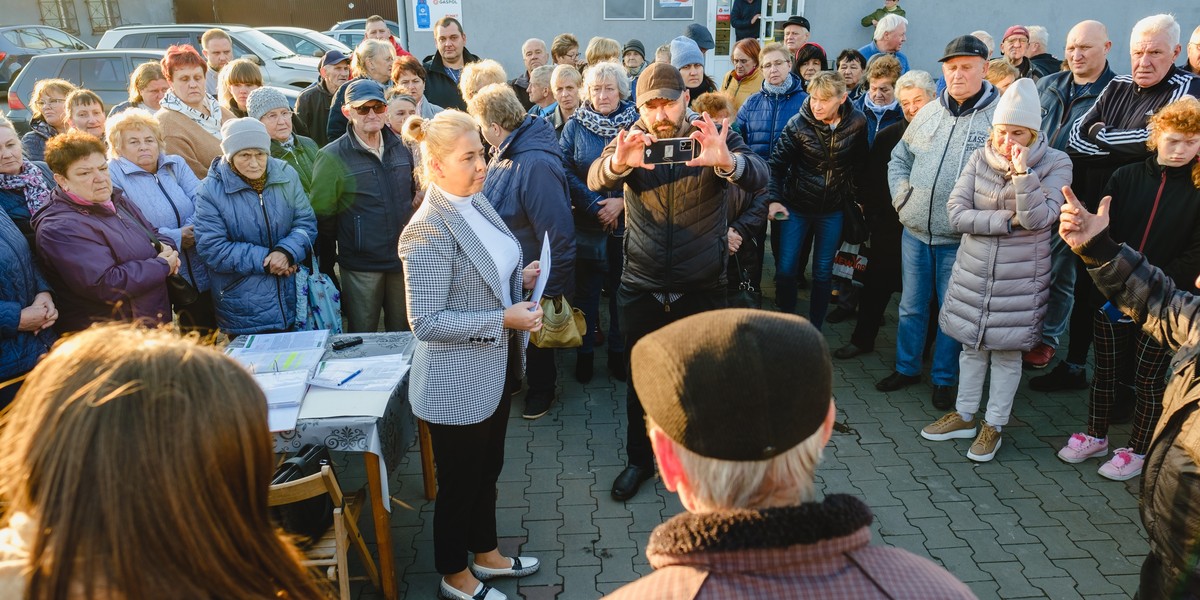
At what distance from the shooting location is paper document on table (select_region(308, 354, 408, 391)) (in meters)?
3.33

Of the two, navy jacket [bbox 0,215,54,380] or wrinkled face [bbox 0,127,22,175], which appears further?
wrinkled face [bbox 0,127,22,175]

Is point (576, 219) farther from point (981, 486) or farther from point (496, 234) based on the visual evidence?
point (981, 486)

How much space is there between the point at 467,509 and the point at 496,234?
1.12 meters

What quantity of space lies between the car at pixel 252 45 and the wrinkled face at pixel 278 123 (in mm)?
8623

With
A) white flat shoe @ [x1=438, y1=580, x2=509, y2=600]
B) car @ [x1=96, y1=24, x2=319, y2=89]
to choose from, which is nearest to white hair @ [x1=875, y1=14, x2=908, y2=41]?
white flat shoe @ [x1=438, y1=580, x2=509, y2=600]

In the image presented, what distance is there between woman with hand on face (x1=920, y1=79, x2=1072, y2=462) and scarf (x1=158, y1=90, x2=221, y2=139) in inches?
198

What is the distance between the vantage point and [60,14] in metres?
25.1

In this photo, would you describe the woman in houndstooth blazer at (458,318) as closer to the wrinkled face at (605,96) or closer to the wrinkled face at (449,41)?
the wrinkled face at (605,96)

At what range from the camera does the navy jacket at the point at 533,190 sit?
14.4 ft

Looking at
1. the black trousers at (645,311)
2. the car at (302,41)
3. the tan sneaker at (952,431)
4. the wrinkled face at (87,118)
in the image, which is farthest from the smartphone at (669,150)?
the car at (302,41)

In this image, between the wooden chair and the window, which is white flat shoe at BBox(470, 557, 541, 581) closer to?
the wooden chair

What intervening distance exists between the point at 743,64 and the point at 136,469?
7.06 metres

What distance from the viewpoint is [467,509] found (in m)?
3.12

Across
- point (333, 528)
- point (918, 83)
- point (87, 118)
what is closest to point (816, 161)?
point (918, 83)
